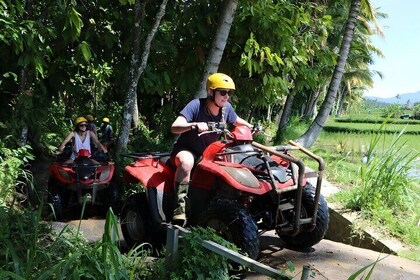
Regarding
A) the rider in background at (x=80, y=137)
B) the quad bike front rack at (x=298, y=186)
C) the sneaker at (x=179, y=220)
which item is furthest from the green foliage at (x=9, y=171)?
the quad bike front rack at (x=298, y=186)

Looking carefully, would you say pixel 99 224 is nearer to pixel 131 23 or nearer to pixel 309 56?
pixel 131 23

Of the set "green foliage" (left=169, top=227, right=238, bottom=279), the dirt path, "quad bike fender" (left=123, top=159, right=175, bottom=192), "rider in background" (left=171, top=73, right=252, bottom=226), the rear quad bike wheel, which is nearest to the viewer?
"green foliage" (left=169, top=227, right=238, bottom=279)

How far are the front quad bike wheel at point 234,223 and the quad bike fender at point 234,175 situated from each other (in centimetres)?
19

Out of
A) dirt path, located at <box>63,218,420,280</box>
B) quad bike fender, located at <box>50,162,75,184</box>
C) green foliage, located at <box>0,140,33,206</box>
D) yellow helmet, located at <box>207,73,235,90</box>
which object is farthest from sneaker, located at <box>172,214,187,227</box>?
quad bike fender, located at <box>50,162,75,184</box>

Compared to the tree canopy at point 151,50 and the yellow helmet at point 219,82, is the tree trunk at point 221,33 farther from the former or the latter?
the yellow helmet at point 219,82

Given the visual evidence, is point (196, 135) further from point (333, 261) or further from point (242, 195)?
point (333, 261)

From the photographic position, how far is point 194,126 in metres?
4.22

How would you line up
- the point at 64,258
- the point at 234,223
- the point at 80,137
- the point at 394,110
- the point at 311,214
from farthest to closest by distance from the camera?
the point at 394,110
the point at 80,137
the point at 311,214
the point at 234,223
the point at 64,258

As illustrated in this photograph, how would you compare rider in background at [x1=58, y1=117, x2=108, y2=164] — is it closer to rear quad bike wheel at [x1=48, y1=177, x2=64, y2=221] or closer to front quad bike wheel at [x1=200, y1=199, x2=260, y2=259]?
rear quad bike wheel at [x1=48, y1=177, x2=64, y2=221]

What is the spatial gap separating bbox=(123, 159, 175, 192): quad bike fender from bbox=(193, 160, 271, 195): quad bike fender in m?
0.57

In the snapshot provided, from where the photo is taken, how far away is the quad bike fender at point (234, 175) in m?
3.95

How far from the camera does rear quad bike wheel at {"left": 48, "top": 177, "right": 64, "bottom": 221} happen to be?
6898 mm

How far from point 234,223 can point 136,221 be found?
1.61 metres

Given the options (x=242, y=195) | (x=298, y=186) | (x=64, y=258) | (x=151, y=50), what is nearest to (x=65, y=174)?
(x=151, y=50)
